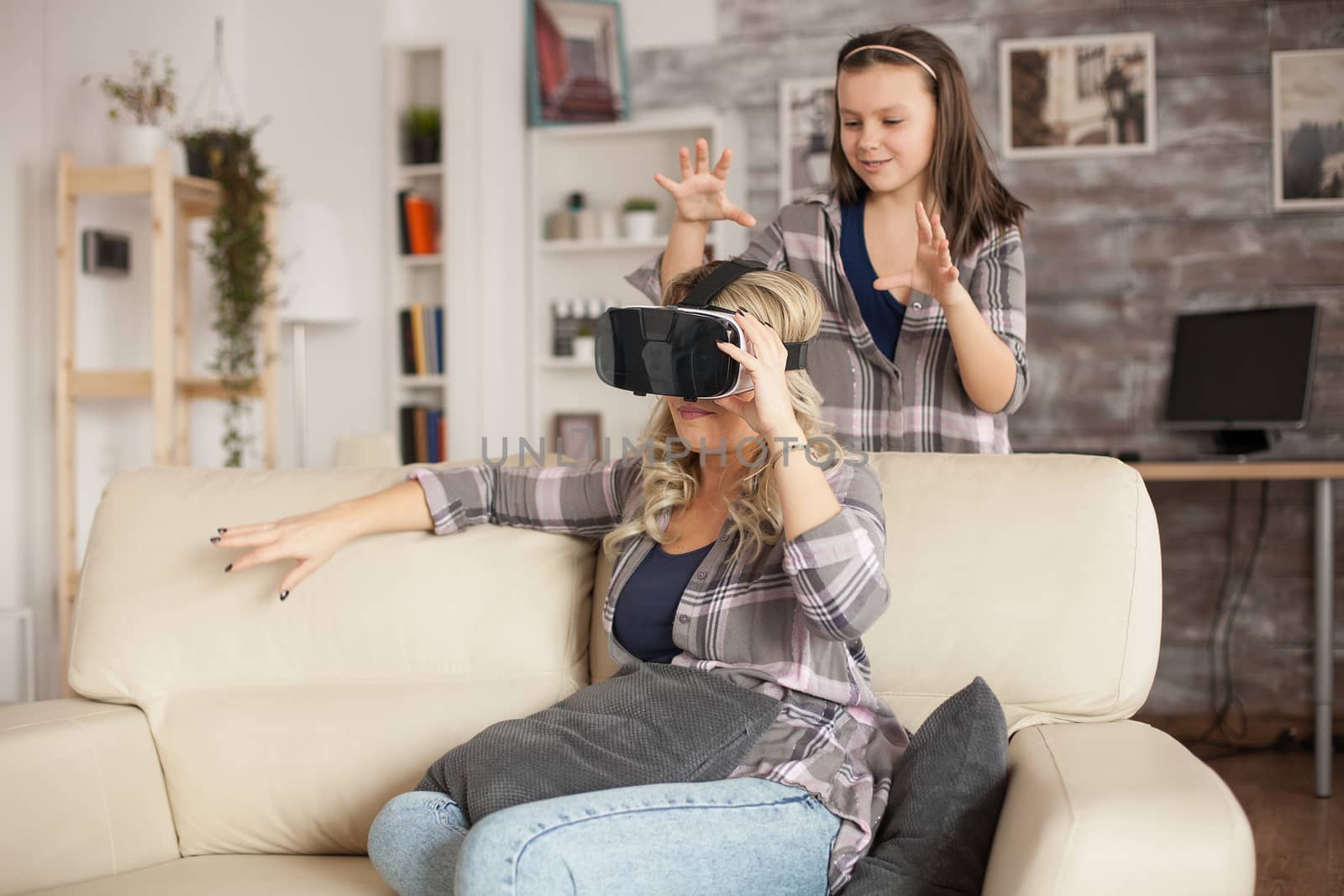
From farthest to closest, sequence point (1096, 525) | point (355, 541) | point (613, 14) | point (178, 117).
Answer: point (613, 14) < point (178, 117) < point (355, 541) < point (1096, 525)

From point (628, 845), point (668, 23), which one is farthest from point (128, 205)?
point (628, 845)

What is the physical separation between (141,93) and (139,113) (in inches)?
2.1

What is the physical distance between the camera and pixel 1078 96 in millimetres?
3721

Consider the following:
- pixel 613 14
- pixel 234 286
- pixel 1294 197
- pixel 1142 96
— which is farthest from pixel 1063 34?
pixel 234 286

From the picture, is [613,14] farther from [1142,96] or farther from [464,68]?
[1142,96]

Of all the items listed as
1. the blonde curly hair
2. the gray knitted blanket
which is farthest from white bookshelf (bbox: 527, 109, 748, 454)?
the gray knitted blanket

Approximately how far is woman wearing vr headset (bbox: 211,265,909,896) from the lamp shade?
2385mm

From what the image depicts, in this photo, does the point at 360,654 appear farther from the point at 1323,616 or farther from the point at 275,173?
the point at 275,173

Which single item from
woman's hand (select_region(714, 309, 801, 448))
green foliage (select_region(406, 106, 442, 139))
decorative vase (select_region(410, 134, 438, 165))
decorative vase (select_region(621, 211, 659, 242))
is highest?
green foliage (select_region(406, 106, 442, 139))

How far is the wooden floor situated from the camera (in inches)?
96.5

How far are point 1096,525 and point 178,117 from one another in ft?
11.0

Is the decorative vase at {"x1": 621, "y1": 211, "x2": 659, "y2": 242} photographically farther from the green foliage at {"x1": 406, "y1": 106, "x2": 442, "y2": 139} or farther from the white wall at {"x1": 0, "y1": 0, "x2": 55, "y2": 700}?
the white wall at {"x1": 0, "y1": 0, "x2": 55, "y2": 700}

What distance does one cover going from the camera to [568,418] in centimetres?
428

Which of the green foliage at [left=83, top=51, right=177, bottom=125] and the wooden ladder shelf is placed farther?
the green foliage at [left=83, top=51, right=177, bottom=125]
